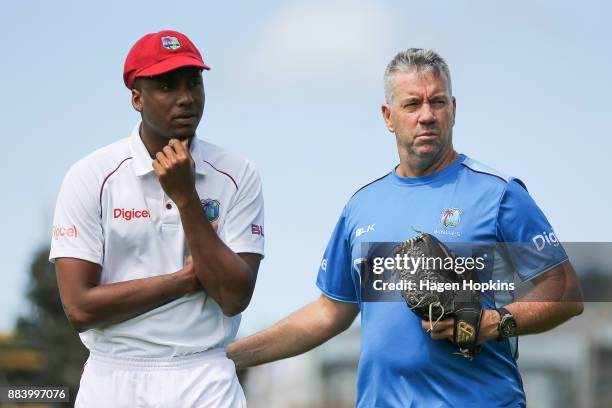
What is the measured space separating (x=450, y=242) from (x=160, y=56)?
5.83 ft

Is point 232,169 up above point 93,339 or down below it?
above

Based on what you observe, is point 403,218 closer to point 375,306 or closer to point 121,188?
point 375,306

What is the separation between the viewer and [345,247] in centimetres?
615

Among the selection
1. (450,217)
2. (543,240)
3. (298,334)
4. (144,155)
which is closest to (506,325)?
(543,240)

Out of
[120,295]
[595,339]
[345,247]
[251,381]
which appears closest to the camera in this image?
[120,295]

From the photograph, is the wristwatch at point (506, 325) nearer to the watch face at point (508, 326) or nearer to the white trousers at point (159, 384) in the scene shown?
the watch face at point (508, 326)

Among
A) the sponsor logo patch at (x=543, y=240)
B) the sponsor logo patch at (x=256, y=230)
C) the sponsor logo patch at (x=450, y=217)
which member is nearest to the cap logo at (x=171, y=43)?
the sponsor logo patch at (x=256, y=230)

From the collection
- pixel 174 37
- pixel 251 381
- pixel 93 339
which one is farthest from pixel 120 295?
pixel 251 381

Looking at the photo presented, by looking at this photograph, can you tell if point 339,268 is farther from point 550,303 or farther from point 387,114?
point 550,303

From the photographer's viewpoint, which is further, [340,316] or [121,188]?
[340,316]

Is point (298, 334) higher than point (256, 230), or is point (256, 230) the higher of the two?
point (256, 230)

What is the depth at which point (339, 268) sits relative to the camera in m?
6.16

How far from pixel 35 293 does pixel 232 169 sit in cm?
2384

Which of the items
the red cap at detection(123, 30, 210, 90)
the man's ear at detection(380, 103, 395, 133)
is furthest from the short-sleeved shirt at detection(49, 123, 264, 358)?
the man's ear at detection(380, 103, 395, 133)
